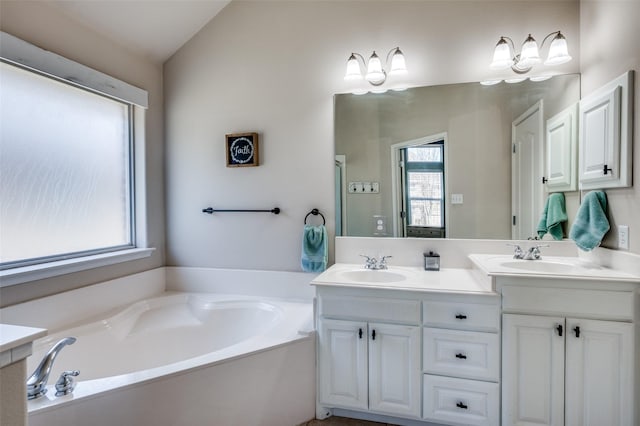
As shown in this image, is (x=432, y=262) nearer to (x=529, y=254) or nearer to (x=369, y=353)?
(x=529, y=254)

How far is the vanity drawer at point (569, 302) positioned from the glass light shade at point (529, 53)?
134 cm

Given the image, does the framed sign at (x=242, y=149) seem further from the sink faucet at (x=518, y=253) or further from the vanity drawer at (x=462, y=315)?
the sink faucet at (x=518, y=253)

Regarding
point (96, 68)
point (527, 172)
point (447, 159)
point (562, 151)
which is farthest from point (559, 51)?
point (96, 68)

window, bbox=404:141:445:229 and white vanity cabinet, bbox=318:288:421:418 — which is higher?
window, bbox=404:141:445:229

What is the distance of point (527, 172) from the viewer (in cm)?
207

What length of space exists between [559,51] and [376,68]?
105cm

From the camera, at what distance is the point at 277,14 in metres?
2.48

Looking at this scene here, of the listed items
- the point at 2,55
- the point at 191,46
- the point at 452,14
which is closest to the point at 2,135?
the point at 2,55

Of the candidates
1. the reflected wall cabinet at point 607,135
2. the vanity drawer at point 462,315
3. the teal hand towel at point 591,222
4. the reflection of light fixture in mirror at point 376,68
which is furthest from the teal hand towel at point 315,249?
the reflected wall cabinet at point 607,135

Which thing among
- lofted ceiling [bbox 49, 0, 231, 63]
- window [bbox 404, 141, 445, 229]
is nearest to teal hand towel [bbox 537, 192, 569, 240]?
window [bbox 404, 141, 445, 229]

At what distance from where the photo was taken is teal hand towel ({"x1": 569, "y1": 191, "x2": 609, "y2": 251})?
1.74 m

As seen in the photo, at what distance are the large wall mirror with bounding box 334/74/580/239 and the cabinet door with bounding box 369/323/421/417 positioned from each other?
0.73 metres

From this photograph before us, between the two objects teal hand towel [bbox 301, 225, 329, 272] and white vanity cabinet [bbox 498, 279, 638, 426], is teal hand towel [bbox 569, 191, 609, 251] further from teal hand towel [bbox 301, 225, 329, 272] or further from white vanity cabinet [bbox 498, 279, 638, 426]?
teal hand towel [bbox 301, 225, 329, 272]

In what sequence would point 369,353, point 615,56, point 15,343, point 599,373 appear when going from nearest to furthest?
point 15,343 → point 599,373 → point 615,56 → point 369,353
